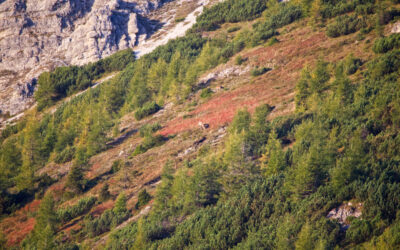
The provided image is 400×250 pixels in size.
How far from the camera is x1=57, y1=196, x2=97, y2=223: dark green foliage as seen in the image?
41.2 meters

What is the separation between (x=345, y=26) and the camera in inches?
2520

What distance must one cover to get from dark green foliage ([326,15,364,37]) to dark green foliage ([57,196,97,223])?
51.1 metres

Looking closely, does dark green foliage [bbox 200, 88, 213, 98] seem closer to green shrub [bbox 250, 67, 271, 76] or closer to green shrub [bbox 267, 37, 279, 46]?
green shrub [bbox 250, 67, 271, 76]

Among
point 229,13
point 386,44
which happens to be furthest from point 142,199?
point 229,13

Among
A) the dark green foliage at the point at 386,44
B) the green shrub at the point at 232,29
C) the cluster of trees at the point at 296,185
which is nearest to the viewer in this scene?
the cluster of trees at the point at 296,185

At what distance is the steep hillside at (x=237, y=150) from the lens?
28.2 m

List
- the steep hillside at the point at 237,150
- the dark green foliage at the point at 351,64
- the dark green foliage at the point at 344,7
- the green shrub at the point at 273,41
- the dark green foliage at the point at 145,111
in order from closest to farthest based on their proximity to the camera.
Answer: the steep hillside at the point at 237,150, the dark green foliage at the point at 351,64, the dark green foliage at the point at 145,111, the dark green foliage at the point at 344,7, the green shrub at the point at 273,41


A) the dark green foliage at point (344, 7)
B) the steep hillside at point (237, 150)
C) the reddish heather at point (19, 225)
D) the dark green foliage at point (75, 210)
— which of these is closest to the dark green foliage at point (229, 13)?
the steep hillside at point (237, 150)

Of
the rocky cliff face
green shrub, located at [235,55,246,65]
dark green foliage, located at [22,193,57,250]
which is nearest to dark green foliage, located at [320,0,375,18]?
green shrub, located at [235,55,246,65]

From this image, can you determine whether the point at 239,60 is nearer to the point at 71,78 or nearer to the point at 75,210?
the point at 75,210

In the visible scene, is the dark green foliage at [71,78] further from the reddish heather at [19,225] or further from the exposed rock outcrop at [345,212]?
the exposed rock outcrop at [345,212]

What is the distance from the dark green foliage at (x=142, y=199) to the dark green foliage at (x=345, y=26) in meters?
47.1

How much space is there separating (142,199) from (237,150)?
11730 millimetres

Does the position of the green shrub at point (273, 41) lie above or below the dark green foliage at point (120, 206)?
above
